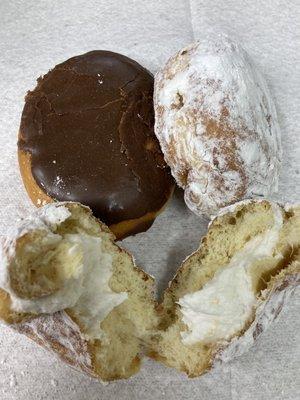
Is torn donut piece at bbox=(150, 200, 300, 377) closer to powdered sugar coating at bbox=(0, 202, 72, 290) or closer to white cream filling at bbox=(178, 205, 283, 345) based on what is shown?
white cream filling at bbox=(178, 205, 283, 345)

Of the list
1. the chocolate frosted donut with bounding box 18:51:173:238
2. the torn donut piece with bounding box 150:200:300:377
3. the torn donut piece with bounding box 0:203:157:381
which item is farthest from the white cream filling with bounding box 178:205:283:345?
the chocolate frosted donut with bounding box 18:51:173:238

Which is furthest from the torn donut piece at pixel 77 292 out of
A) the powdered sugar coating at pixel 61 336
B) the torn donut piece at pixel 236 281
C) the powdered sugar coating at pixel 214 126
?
the powdered sugar coating at pixel 214 126

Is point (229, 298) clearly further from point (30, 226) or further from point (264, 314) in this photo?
point (30, 226)

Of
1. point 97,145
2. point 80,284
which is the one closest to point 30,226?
point 80,284

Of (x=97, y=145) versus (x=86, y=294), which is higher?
(x=97, y=145)

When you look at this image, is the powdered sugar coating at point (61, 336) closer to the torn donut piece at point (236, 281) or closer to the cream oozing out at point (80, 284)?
the cream oozing out at point (80, 284)
